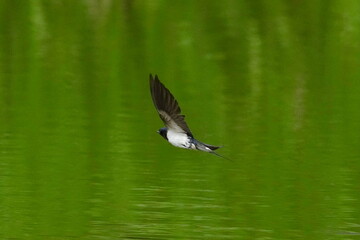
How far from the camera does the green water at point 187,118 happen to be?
1284cm

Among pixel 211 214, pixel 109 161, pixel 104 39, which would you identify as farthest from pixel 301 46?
pixel 211 214

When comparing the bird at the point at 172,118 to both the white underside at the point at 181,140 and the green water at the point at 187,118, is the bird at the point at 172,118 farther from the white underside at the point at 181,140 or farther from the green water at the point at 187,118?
the green water at the point at 187,118

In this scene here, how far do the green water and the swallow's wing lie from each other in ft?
3.45

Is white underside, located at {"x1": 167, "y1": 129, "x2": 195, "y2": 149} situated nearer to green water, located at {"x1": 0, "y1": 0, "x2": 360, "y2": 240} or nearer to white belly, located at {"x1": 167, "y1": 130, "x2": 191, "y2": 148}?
white belly, located at {"x1": 167, "y1": 130, "x2": 191, "y2": 148}

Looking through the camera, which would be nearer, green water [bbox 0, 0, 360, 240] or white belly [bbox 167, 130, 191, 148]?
white belly [bbox 167, 130, 191, 148]

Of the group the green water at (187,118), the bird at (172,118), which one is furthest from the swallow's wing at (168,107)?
the green water at (187,118)

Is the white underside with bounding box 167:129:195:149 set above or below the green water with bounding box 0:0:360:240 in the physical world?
below

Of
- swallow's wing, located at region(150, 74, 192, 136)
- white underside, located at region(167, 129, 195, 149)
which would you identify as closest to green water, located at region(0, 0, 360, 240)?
white underside, located at region(167, 129, 195, 149)

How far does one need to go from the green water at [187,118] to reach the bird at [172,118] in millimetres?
917

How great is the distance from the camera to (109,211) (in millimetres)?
12906

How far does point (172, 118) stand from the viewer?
1177 centimetres

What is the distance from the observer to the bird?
38.3 feet

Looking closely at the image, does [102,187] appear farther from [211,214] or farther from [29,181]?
[211,214]

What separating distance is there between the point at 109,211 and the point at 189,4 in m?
22.5
